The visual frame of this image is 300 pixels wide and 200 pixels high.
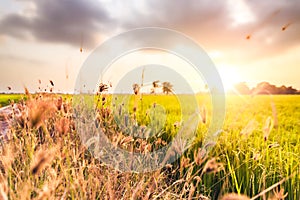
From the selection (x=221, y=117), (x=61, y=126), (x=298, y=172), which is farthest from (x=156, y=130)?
(x=61, y=126)

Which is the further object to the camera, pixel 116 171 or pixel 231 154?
pixel 231 154

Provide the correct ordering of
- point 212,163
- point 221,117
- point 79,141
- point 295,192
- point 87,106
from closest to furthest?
point 212,163, point 295,192, point 79,141, point 221,117, point 87,106

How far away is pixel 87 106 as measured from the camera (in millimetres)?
4621

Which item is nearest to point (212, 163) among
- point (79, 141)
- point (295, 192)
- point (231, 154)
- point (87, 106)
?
point (295, 192)

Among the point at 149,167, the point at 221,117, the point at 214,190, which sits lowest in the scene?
the point at 214,190

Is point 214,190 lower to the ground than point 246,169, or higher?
lower

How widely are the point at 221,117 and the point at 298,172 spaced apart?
65.5 inches

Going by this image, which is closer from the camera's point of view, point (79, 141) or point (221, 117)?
point (79, 141)

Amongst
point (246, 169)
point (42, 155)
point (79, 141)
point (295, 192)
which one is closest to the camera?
point (42, 155)

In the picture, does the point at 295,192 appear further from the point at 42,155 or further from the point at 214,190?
the point at 42,155

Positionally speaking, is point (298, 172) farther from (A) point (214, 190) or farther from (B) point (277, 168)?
(A) point (214, 190)

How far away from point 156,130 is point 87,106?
118cm

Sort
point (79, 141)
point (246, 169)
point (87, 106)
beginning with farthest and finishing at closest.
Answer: point (87, 106) → point (79, 141) → point (246, 169)

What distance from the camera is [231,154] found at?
2953mm
